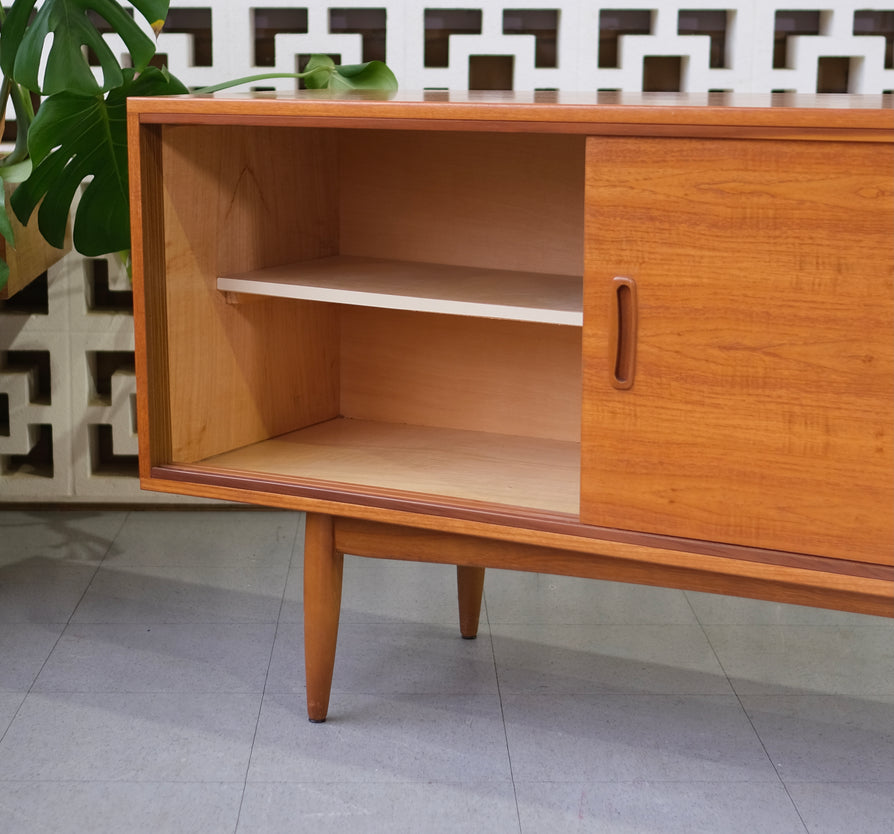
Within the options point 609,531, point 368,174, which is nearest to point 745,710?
point 609,531

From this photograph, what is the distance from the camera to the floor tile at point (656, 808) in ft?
5.16

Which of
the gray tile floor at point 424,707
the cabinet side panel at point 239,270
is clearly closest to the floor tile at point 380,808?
the gray tile floor at point 424,707

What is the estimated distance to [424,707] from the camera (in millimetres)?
1891

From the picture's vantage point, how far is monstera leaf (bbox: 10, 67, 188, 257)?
1.77m

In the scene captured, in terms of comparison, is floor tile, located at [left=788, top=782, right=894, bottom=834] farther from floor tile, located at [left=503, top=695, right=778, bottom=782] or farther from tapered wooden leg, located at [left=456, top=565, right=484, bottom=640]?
tapered wooden leg, located at [left=456, top=565, right=484, bottom=640]

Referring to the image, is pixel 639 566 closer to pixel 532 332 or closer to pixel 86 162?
pixel 532 332

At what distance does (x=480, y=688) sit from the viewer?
77.2 inches

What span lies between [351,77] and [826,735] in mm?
1363

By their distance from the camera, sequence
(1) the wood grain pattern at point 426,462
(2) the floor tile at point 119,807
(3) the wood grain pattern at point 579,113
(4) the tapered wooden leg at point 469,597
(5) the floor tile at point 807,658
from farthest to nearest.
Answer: (4) the tapered wooden leg at point 469,597 → (5) the floor tile at point 807,658 → (1) the wood grain pattern at point 426,462 → (2) the floor tile at point 119,807 → (3) the wood grain pattern at point 579,113

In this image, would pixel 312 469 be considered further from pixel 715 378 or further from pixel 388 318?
pixel 715 378

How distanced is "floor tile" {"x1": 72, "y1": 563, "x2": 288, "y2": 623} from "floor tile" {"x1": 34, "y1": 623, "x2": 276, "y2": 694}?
0.14 feet

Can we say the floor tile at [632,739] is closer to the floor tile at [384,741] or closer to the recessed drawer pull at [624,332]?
the floor tile at [384,741]

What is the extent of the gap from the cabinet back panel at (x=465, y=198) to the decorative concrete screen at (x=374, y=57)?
0.71 metres

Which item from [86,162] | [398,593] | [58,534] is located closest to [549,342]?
[398,593]
